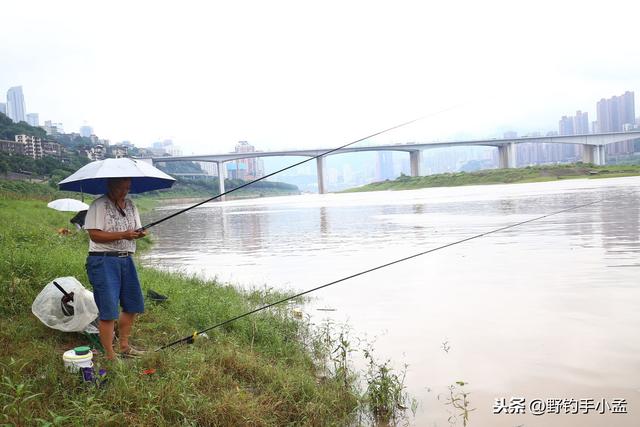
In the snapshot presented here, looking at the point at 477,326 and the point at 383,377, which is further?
the point at 477,326

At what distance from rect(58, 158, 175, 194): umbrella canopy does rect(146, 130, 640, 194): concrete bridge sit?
5828 centimetres

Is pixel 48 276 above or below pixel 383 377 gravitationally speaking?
above

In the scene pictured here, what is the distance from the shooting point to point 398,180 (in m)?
77.1

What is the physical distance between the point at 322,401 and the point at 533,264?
641 centimetres

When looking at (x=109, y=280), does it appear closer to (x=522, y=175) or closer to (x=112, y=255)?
(x=112, y=255)

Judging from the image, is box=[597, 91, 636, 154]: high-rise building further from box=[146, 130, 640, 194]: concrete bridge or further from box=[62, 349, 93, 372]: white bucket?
box=[62, 349, 93, 372]: white bucket

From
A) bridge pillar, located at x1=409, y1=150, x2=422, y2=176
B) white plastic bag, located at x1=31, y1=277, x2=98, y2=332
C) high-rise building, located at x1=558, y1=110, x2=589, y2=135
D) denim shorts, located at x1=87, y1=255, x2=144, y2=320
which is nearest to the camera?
denim shorts, located at x1=87, y1=255, x2=144, y2=320

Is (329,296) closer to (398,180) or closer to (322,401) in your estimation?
(322,401)

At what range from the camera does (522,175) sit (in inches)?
2438

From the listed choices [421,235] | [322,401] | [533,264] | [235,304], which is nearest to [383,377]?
[322,401]

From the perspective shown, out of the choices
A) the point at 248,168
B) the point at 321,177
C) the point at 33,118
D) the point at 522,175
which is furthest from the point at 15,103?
the point at 522,175

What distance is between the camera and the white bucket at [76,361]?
358cm

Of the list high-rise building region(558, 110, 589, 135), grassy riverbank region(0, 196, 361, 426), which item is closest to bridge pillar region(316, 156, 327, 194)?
high-rise building region(558, 110, 589, 135)

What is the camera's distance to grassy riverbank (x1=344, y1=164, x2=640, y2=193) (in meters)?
56.9
